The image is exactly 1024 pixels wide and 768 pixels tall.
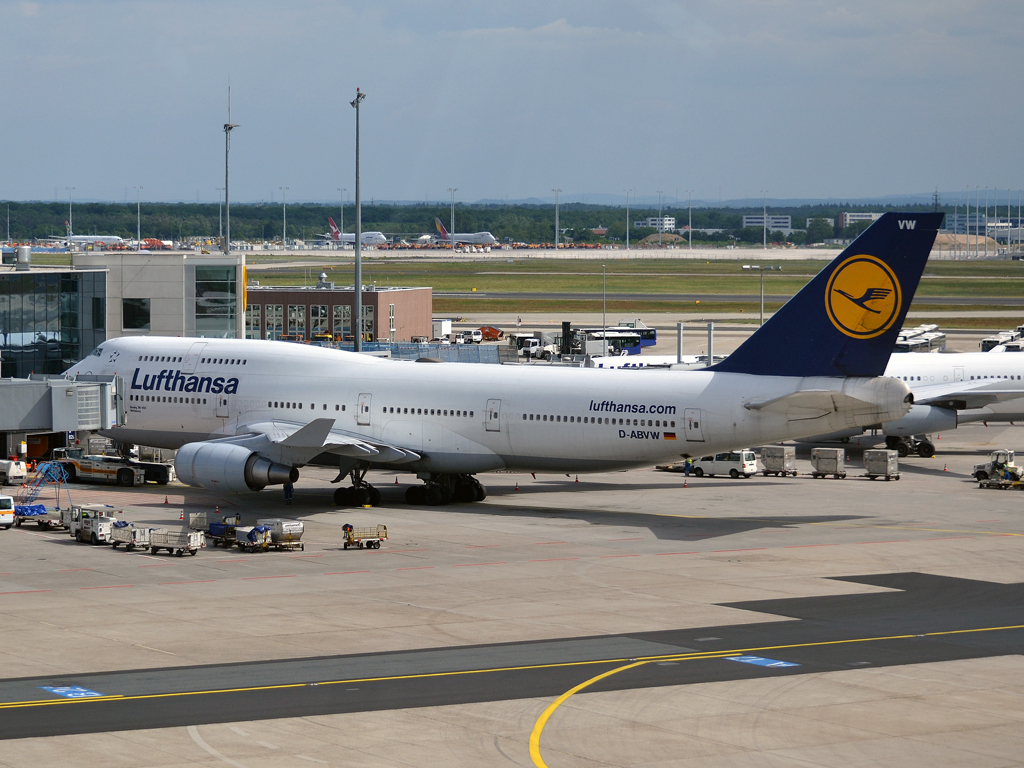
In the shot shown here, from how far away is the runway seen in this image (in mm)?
23312

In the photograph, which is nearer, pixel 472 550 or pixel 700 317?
pixel 472 550

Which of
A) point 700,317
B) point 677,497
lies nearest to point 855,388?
point 677,497

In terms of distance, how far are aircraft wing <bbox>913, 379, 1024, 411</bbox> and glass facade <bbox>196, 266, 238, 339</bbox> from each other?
35.8 metres

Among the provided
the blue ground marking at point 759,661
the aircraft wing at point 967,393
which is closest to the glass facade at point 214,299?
the aircraft wing at point 967,393

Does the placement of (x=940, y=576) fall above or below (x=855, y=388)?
below

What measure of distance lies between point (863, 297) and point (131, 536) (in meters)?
23.9

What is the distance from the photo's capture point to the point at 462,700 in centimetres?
2409

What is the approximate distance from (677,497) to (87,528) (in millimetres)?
22056

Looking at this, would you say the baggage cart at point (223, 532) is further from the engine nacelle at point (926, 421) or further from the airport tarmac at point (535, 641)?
the engine nacelle at point (926, 421)

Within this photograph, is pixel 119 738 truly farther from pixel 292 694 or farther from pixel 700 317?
pixel 700 317

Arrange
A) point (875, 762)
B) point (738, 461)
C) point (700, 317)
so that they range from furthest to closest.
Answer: point (700, 317) < point (738, 461) < point (875, 762)

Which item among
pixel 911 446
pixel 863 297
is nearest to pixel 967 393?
pixel 911 446

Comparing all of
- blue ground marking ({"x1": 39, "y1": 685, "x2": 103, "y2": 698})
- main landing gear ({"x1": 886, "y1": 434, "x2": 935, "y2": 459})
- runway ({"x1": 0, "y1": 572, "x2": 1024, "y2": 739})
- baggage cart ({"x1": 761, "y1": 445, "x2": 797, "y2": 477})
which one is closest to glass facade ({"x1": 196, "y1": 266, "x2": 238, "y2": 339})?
baggage cart ({"x1": 761, "y1": 445, "x2": 797, "y2": 477})

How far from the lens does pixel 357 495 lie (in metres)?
48.6
